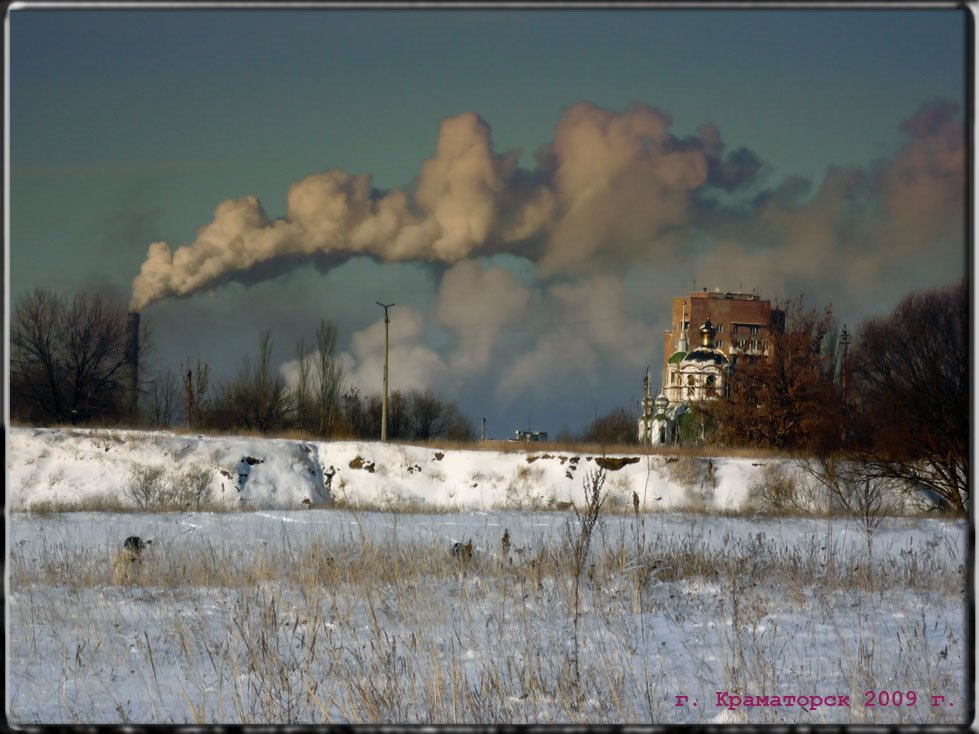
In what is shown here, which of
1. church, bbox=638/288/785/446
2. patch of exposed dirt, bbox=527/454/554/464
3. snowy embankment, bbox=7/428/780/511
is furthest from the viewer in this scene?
church, bbox=638/288/785/446

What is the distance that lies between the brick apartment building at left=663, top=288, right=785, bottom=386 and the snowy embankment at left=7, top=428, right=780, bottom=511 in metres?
6.07

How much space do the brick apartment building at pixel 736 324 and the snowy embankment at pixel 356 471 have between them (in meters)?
6.07

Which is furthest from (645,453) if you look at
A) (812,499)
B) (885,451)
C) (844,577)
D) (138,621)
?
(138,621)

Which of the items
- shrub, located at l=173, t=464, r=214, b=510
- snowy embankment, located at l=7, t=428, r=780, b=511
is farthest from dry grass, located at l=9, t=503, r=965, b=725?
snowy embankment, located at l=7, t=428, r=780, b=511

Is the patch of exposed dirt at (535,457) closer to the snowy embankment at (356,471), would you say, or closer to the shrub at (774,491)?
the snowy embankment at (356,471)

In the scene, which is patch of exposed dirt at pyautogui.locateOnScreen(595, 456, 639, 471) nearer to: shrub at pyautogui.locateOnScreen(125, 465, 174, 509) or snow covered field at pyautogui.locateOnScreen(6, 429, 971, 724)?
snow covered field at pyautogui.locateOnScreen(6, 429, 971, 724)

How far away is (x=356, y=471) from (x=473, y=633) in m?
15.5

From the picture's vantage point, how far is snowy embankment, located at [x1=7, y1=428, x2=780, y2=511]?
17.1m

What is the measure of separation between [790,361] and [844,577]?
16538 mm

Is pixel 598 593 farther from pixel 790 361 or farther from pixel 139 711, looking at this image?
pixel 790 361

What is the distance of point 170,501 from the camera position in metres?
15.6

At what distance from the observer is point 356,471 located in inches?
787

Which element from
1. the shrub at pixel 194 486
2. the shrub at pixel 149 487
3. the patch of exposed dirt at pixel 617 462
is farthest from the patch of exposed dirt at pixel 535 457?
the shrub at pixel 149 487

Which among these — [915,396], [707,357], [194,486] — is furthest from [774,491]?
[194,486]
